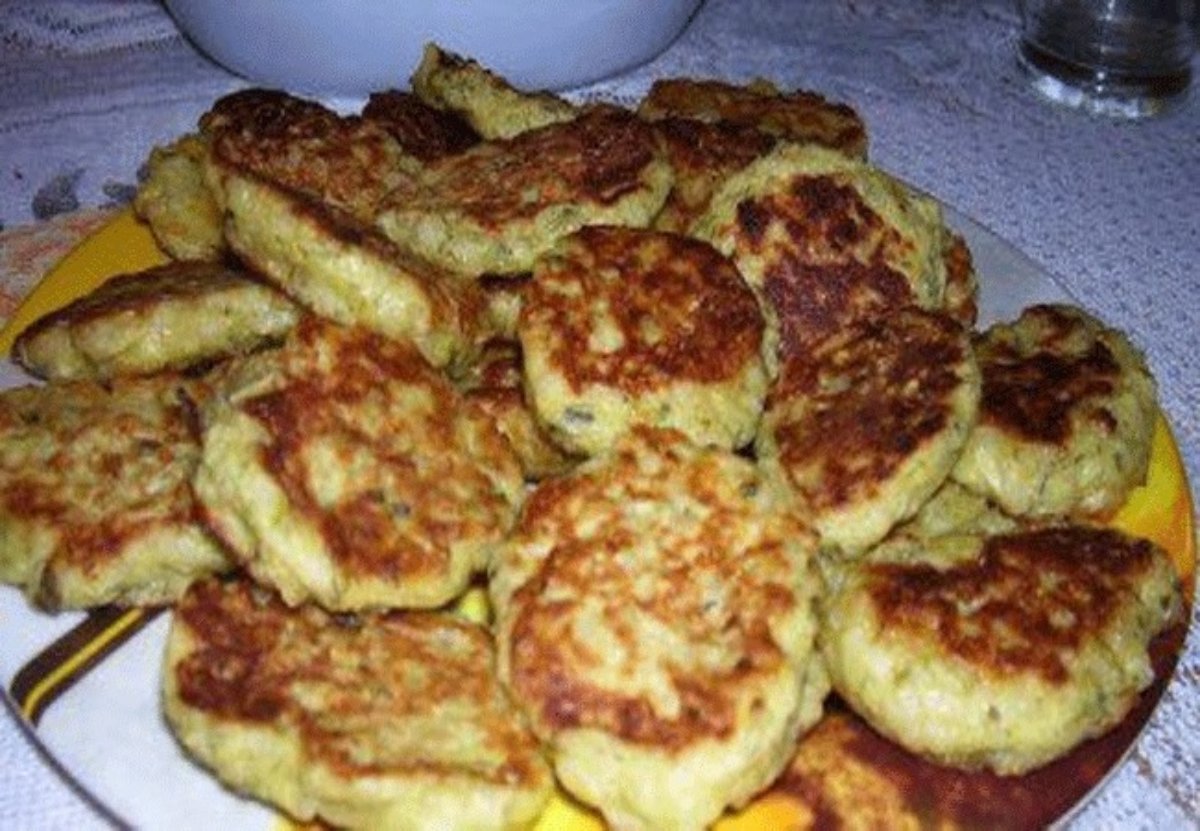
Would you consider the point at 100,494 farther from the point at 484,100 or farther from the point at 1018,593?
the point at 1018,593

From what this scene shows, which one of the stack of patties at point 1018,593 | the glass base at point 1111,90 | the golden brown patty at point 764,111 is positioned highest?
the golden brown patty at point 764,111

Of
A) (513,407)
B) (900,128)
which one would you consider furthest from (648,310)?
(900,128)

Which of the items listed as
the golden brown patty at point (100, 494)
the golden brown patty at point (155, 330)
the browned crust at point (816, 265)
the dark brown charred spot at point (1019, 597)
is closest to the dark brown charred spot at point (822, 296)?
the browned crust at point (816, 265)

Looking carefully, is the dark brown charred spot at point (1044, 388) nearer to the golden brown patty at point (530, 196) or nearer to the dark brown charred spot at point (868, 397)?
the dark brown charred spot at point (868, 397)

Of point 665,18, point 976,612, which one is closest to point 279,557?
point 976,612

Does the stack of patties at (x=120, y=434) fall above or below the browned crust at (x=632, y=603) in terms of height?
above
